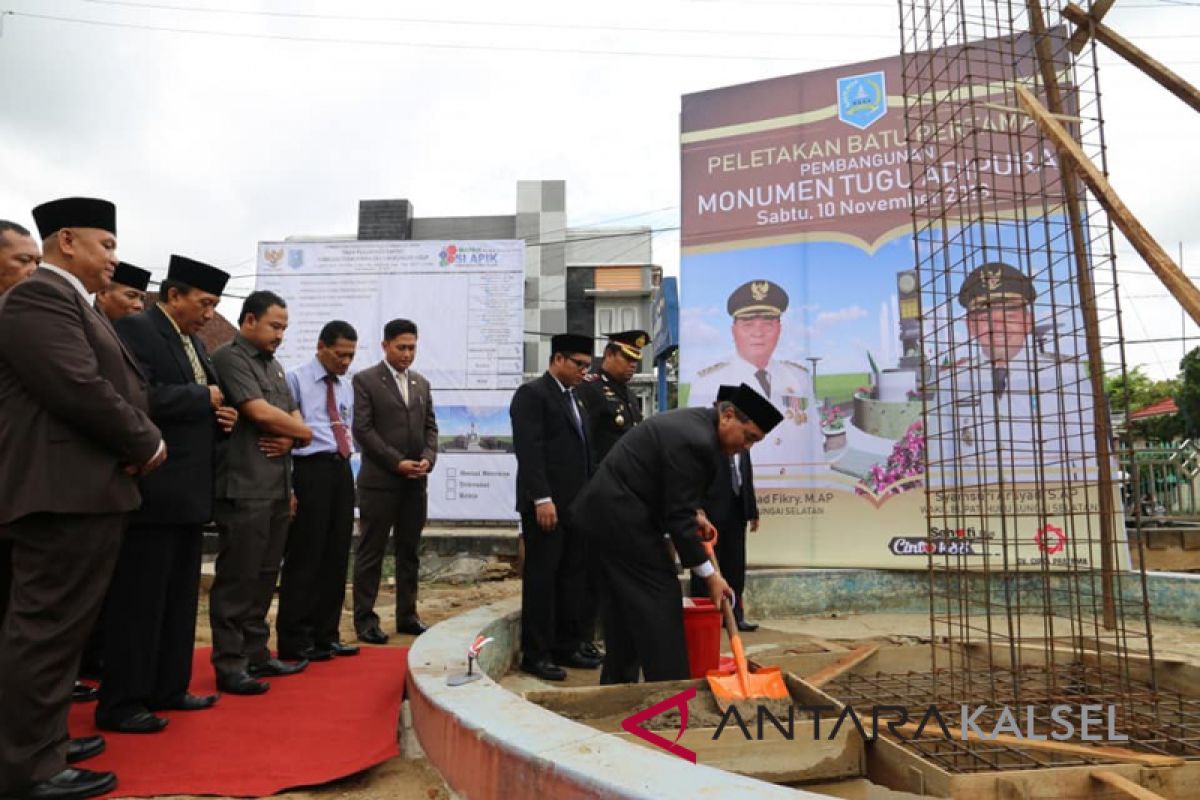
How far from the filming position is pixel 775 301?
6.82 m

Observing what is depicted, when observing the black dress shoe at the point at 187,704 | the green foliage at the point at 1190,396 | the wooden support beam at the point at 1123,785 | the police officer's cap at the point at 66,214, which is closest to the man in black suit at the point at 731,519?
the wooden support beam at the point at 1123,785

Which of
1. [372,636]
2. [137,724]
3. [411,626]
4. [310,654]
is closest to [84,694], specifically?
[137,724]

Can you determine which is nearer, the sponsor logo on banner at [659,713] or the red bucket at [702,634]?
the sponsor logo on banner at [659,713]

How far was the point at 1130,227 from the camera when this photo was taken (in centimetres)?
233

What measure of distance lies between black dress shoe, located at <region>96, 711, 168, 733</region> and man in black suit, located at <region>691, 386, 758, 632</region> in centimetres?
309

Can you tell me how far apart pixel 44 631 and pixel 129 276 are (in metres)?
1.85

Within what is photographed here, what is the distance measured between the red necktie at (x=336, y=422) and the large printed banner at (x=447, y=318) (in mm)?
4013

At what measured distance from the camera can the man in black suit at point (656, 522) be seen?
3047 millimetres

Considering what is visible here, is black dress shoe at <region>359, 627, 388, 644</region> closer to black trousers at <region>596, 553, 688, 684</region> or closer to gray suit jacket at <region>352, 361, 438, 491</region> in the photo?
gray suit jacket at <region>352, 361, 438, 491</region>

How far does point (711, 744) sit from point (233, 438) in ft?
6.70

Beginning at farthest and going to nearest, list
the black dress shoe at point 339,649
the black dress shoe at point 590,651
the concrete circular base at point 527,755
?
the black dress shoe at point 590,651
the black dress shoe at point 339,649
the concrete circular base at point 527,755

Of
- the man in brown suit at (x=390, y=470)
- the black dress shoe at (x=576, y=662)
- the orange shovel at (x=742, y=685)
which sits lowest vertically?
the black dress shoe at (x=576, y=662)

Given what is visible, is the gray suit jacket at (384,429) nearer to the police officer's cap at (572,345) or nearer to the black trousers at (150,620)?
the police officer's cap at (572,345)

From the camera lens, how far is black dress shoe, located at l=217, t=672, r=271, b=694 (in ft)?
9.59
